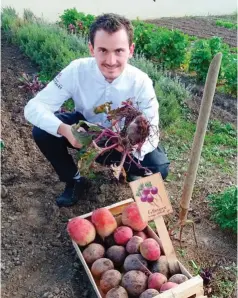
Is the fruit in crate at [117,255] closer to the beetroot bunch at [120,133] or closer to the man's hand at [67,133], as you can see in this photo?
the beetroot bunch at [120,133]

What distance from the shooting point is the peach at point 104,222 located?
2.26 metres

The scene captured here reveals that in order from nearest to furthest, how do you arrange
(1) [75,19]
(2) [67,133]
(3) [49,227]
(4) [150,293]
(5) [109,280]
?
(4) [150,293]
(5) [109,280]
(2) [67,133]
(3) [49,227]
(1) [75,19]

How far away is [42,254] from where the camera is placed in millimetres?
2457

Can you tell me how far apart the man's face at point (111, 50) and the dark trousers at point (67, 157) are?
0.53 meters

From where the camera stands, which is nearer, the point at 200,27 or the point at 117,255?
the point at 117,255

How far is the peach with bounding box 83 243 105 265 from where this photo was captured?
2.16 meters

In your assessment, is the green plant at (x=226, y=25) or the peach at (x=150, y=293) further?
the green plant at (x=226, y=25)

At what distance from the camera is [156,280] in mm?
1949

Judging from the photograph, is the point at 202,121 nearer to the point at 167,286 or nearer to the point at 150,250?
the point at 150,250

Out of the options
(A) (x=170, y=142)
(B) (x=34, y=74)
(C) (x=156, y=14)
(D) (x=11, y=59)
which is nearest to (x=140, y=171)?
(A) (x=170, y=142)

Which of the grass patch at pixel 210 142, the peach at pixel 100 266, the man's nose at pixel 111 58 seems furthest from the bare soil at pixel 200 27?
the peach at pixel 100 266

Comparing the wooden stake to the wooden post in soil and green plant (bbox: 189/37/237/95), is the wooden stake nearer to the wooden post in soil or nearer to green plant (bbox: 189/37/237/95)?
the wooden post in soil

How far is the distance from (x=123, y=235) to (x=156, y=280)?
0.35 meters

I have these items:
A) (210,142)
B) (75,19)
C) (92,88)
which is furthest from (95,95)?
(75,19)
